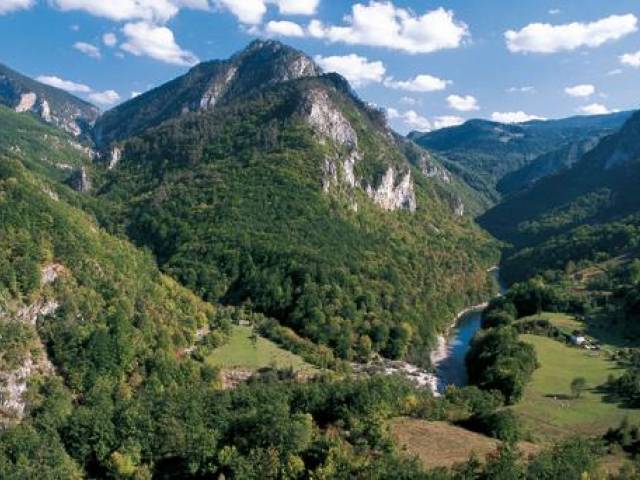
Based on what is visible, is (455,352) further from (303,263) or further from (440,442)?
(440,442)

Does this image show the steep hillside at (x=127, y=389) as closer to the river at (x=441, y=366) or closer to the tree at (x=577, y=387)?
the river at (x=441, y=366)

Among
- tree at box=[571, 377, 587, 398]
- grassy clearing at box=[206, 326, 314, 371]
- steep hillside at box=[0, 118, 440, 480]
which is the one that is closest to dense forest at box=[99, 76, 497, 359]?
grassy clearing at box=[206, 326, 314, 371]

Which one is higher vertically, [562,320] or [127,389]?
[562,320]

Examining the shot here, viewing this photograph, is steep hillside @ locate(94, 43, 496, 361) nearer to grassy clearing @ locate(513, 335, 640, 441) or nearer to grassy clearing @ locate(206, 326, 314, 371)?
grassy clearing @ locate(206, 326, 314, 371)

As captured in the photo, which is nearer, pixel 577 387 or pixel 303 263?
pixel 577 387

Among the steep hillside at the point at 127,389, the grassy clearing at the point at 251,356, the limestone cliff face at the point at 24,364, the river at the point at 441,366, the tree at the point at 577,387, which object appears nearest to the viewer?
the steep hillside at the point at 127,389

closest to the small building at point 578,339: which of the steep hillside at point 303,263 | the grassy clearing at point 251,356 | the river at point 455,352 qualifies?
the river at point 455,352

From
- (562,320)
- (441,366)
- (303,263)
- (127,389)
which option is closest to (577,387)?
(441,366)

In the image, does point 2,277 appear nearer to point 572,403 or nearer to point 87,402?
point 87,402
